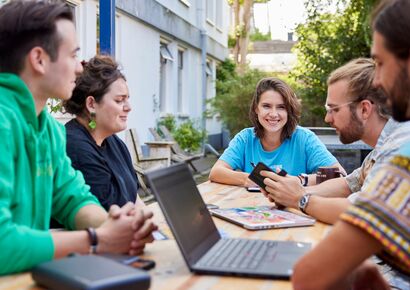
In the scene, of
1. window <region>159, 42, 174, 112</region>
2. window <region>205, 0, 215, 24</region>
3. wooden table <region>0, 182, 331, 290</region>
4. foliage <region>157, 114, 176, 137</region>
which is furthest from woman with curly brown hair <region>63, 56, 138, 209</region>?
window <region>205, 0, 215, 24</region>

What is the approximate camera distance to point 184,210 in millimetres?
2037

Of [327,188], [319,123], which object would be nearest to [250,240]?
[327,188]

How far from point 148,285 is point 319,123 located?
15.1 meters

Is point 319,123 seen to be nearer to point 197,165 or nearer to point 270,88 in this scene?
point 197,165

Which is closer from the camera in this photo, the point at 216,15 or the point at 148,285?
the point at 148,285

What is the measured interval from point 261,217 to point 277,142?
1.86 m

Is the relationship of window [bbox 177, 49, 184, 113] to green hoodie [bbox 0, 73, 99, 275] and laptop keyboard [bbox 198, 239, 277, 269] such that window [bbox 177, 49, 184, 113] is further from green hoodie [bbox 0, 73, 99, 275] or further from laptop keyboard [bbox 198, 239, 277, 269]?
laptop keyboard [bbox 198, 239, 277, 269]

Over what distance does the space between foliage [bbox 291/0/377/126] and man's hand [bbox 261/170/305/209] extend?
1298 cm

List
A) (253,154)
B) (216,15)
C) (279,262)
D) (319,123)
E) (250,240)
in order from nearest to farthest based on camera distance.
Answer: (279,262) < (250,240) < (253,154) < (319,123) < (216,15)

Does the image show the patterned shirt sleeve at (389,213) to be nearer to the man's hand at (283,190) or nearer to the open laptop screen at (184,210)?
the open laptop screen at (184,210)

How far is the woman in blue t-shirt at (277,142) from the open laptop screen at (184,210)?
2199 millimetres

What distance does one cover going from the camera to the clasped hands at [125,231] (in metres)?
1.99

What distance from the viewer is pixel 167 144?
11.8m

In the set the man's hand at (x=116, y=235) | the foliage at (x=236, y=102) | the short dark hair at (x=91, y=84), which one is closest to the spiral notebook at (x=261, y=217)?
the man's hand at (x=116, y=235)
